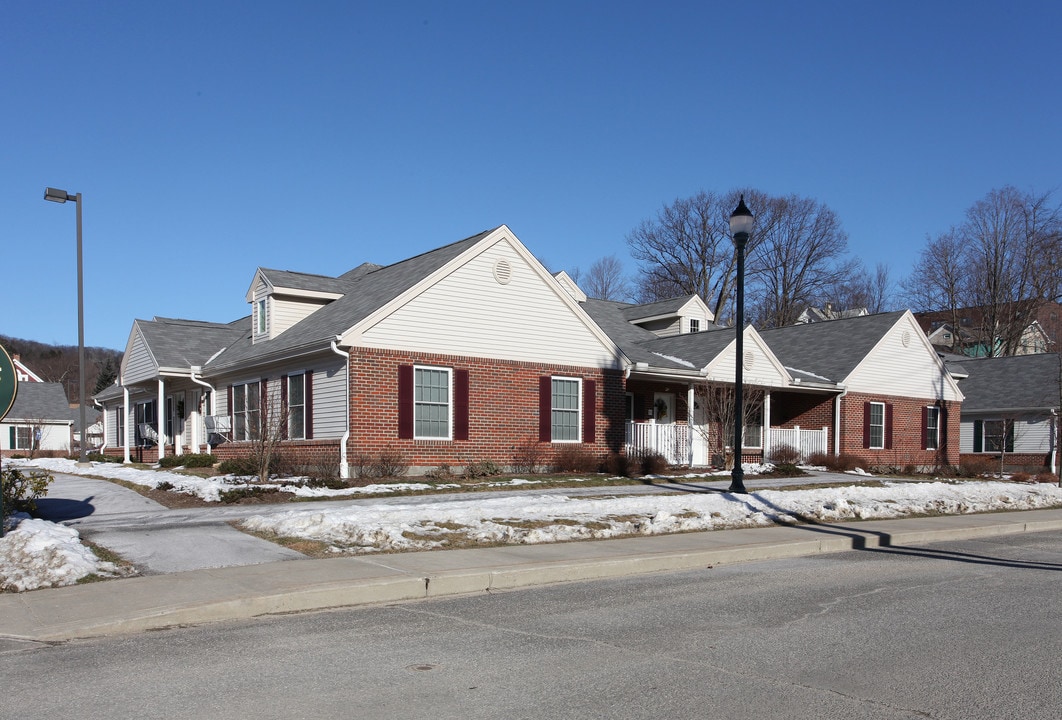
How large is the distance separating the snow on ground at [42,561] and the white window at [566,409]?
15.2 meters

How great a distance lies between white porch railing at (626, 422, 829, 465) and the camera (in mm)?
26125

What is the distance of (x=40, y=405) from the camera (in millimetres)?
56406

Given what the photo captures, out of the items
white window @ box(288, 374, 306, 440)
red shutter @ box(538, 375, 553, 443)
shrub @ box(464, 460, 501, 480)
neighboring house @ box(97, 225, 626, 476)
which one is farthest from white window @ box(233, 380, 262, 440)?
red shutter @ box(538, 375, 553, 443)

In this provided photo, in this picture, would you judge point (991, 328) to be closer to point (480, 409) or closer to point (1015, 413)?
point (1015, 413)

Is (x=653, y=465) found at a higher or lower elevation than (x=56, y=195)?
lower

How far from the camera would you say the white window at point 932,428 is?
116ft

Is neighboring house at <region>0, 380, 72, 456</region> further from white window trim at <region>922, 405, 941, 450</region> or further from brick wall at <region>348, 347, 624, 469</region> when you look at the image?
white window trim at <region>922, 405, 941, 450</region>

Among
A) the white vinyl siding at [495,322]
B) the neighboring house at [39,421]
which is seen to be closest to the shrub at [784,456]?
the white vinyl siding at [495,322]

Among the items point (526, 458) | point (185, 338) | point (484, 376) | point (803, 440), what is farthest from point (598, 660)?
point (185, 338)

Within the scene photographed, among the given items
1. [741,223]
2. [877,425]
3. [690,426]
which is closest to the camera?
[741,223]

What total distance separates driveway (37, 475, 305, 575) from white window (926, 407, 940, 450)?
2907 cm

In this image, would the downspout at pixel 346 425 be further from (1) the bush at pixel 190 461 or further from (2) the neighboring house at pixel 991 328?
(2) the neighboring house at pixel 991 328

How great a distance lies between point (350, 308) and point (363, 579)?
15.3m

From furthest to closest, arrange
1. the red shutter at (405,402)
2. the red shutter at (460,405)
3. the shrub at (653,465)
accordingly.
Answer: the shrub at (653,465) → the red shutter at (460,405) → the red shutter at (405,402)
